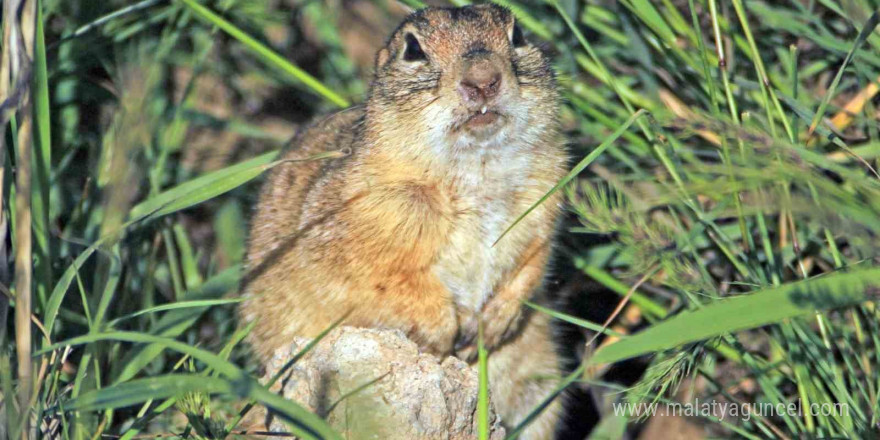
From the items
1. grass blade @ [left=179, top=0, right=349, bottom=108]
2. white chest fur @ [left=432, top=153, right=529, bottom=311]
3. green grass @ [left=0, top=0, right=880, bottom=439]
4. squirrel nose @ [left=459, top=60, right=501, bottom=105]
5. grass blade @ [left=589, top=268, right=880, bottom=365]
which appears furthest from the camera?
grass blade @ [left=179, top=0, right=349, bottom=108]

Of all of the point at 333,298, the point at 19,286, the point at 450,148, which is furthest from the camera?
the point at 333,298

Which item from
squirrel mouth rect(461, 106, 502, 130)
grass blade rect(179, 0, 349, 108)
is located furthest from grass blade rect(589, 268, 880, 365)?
grass blade rect(179, 0, 349, 108)

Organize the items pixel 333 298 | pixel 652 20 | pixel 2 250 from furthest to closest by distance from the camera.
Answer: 1. pixel 652 20
2. pixel 333 298
3. pixel 2 250

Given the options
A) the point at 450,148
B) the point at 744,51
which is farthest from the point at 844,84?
the point at 450,148

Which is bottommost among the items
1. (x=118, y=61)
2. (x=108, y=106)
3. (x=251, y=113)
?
(x=251, y=113)

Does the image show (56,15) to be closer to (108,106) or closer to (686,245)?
(108,106)

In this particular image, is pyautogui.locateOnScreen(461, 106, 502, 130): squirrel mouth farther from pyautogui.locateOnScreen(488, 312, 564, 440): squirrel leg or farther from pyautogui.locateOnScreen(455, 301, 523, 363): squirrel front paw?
pyautogui.locateOnScreen(488, 312, 564, 440): squirrel leg

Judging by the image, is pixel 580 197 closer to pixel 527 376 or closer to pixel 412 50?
pixel 527 376

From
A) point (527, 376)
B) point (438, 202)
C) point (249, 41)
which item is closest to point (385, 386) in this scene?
point (438, 202)

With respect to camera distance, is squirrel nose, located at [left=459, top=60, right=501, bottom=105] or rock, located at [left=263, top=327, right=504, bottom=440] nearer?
rock, located at [left=263, top=327, right=504, bottom=440]

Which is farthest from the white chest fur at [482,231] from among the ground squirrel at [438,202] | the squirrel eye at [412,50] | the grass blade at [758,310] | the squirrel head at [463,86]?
the grass blade at [758,310]
